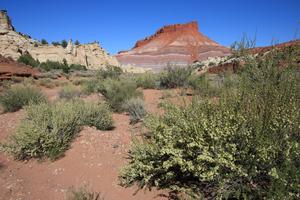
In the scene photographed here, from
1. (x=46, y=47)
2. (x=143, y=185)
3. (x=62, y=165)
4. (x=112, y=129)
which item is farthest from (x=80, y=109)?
(x=46, y=47)

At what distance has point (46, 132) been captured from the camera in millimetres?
4879

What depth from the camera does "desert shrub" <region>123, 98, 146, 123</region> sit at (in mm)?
6711

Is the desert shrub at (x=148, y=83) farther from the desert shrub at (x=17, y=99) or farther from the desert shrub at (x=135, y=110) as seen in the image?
the desert shrub at (x=17, y=99)

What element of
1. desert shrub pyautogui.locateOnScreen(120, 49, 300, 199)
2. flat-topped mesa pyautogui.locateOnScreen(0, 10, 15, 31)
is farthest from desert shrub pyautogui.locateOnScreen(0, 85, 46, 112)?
flat-topped mesa pyautogui.locateOnScreen(0, 10, 15, 31)

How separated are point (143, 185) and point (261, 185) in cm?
160

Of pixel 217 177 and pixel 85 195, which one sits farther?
pixel 85 195

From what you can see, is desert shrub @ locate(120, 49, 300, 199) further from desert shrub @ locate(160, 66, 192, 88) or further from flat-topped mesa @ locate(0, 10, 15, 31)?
flat-topped mesa @ locate(0, 10, 15, 31)

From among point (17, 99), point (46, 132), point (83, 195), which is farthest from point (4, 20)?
point (83, 195)

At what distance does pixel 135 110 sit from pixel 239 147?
4.31 m

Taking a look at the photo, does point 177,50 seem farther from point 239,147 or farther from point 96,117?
point 239,147

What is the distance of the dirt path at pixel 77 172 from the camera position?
3822 millimetres

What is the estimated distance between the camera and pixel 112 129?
627 centimetres

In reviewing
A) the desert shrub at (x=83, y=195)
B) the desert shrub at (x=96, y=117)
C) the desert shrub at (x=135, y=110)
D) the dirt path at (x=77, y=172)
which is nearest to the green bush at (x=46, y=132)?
the desert shrub at (x=96, y=117)

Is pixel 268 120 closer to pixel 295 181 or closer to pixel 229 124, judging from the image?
pixel 229 124
